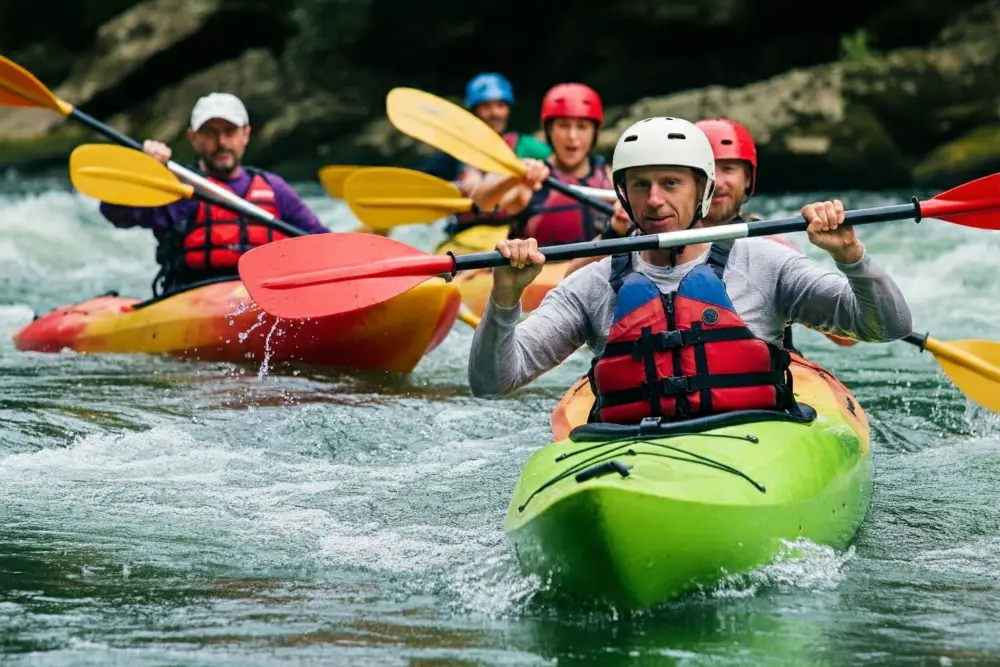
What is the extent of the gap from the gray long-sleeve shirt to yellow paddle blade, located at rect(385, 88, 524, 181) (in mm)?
2808

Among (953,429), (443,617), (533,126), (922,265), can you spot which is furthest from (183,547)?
(533,126)

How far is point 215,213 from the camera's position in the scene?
699cm

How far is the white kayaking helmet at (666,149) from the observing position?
3625mm

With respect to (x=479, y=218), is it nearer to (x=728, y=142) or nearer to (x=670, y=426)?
(x=728, y=142)

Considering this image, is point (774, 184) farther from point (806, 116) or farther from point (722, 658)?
point (722, 658)

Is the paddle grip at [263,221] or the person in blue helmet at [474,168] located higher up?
the person in blue helmet at [474,168]

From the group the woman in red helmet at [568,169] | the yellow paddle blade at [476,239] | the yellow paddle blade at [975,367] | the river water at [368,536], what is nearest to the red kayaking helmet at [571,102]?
the woman in red helmet at [568,169]

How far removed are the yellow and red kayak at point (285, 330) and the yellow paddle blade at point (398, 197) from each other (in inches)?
18.8

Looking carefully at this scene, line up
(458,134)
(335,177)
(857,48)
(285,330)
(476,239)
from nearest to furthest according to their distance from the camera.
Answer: (458,134)
(285,330)
(476,239)
(335,177)
(857,48)

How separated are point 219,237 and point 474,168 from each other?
1.95 metres

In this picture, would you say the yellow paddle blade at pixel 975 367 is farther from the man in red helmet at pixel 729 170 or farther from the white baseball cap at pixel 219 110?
the white baseball cap at pixel 219 110

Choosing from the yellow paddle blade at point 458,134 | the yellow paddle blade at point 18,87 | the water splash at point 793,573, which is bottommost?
the water splash at point 793,573

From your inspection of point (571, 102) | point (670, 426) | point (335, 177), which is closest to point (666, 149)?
point (670, 426)

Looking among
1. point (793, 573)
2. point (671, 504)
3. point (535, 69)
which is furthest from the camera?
point (535, 69)
